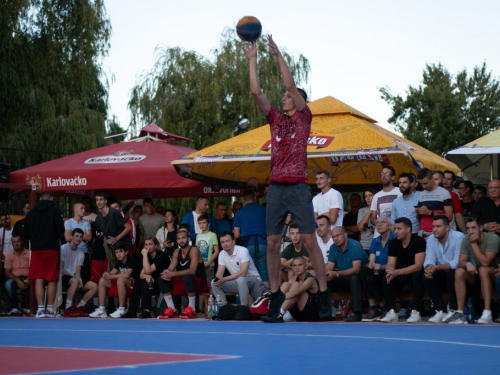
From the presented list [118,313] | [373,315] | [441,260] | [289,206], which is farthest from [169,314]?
[289,206]

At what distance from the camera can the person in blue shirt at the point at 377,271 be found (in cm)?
1169

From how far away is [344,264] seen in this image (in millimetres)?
12211

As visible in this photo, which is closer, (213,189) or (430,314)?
(430,314)

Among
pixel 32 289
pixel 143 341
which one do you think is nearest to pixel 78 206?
pixel 32 289

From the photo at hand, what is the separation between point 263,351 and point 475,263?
5512mm

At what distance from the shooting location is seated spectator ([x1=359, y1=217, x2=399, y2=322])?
11.7 m

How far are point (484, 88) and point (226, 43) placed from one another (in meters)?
21.3

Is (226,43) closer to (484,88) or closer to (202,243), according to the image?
(202,243)

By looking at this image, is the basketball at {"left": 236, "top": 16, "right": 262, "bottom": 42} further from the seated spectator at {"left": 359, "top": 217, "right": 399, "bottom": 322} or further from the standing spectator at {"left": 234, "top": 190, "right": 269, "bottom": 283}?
the standing spectator at {"left": 234, "top": 190, "right": 269, "bottom": 283}

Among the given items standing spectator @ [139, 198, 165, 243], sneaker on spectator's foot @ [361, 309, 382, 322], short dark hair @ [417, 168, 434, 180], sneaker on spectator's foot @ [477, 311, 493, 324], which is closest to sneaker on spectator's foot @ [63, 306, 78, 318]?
standing spectator @ [139, 198, 165, 243]

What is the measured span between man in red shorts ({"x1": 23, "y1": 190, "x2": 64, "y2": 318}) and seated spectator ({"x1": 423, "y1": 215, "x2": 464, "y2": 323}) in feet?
20.1

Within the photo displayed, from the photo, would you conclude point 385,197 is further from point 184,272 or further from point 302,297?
point 184,272

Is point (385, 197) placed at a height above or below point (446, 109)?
below

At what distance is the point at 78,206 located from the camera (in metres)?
15.6
